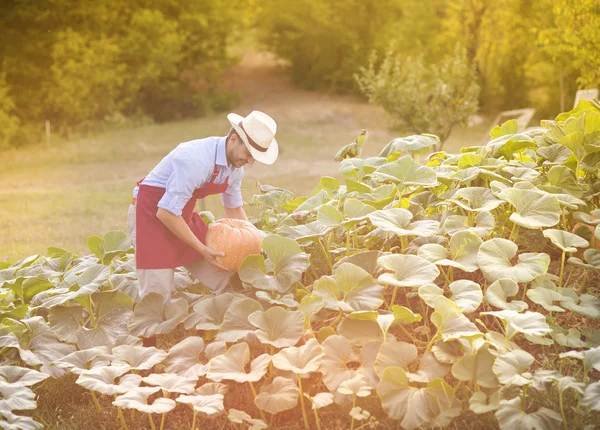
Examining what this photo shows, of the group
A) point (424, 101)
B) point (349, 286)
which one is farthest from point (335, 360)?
point (424, 101)

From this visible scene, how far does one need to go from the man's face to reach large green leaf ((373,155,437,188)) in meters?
0.74

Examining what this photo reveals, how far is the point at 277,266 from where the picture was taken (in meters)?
3.60

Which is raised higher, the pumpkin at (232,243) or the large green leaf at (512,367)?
the large green leaf at (512,367)

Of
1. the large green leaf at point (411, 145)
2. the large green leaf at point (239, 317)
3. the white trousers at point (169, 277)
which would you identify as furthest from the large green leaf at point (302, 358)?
the large green leaf at point (411, 145)

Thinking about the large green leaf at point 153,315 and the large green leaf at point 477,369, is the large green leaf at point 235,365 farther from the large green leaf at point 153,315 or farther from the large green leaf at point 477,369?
the large green leaf at point 477,369

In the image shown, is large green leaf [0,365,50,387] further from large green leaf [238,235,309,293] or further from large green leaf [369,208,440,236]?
large green leaf [369,208,440,236]

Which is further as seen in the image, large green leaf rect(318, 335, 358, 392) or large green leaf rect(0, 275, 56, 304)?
large green leaf rect(0, 275, 56, 304)

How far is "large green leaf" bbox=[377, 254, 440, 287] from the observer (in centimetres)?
311

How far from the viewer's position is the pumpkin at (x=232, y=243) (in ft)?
12.5

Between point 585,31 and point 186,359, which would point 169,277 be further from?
point 585,31

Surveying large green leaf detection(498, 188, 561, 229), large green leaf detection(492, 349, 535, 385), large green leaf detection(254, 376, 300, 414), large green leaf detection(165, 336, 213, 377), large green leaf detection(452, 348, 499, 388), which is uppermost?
large green leaf detection(498, 188, 561, 229)

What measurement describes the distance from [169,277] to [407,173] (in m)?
1.46

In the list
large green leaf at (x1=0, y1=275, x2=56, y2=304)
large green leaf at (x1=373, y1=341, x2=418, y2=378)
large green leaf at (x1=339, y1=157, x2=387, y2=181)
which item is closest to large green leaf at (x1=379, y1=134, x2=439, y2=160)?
large green leaf at (x1=339, y1=157, x2=387, y2=181)

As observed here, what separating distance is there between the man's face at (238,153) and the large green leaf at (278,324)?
90 cm
